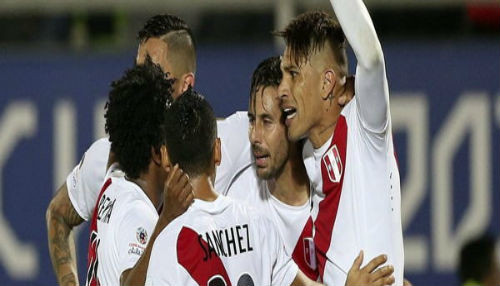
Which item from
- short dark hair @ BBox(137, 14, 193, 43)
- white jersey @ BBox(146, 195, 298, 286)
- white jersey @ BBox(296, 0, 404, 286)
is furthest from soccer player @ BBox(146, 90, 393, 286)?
short dark hair @ BBox(137, 14, 193, 43)

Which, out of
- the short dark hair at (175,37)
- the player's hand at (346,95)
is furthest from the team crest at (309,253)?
the short dark hair at (175,37)

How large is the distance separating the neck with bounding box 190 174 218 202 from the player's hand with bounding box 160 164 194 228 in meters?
0.04

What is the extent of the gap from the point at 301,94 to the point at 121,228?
2.72 feet

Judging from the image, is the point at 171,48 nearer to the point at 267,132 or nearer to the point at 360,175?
the point at 267,132

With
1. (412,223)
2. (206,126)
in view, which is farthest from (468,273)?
(206,126)

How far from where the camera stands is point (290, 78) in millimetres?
4680

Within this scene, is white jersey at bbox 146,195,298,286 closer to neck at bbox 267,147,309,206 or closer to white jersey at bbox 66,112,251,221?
neck at bbox 267,147,309,206

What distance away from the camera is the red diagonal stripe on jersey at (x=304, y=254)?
507 centimetres

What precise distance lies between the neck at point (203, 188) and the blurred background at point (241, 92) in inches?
125

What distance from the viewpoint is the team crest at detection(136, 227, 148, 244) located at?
4492mm

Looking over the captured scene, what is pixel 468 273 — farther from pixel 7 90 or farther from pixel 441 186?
pixel 7 90

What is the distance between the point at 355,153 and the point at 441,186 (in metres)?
3.11

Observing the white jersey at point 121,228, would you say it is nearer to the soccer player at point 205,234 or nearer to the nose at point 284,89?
the soccer player at point 205,234

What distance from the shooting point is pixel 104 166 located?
214 inches
